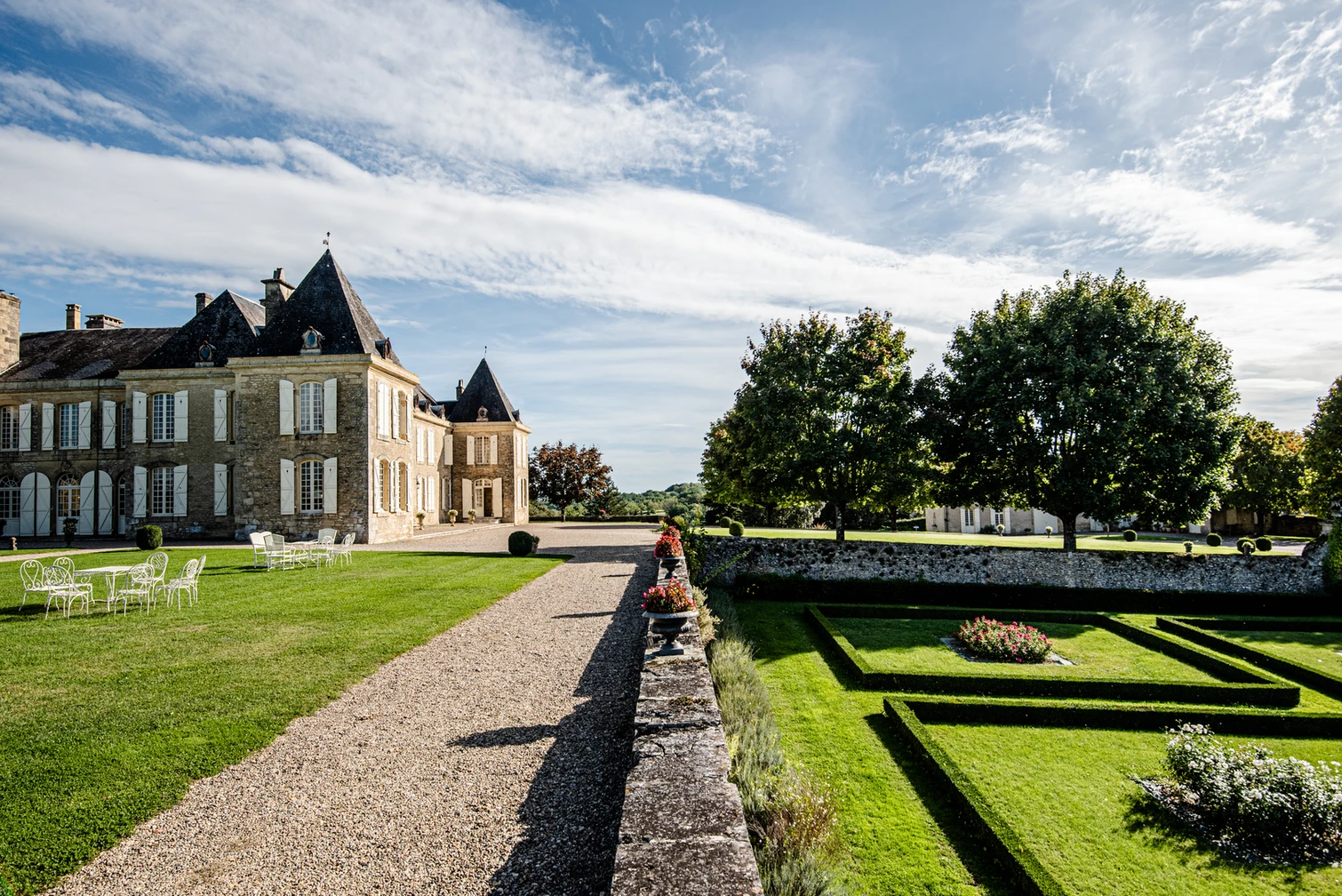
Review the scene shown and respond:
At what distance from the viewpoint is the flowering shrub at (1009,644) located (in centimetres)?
1305

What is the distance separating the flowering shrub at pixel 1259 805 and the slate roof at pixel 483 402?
3719cm

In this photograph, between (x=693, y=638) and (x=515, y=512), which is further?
(x=515, y=512)

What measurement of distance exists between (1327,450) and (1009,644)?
23.6 m

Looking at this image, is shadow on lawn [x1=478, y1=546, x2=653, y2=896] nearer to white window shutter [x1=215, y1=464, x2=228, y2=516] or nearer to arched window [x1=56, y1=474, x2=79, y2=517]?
white window shutter [x1=215, y1=464, x2=228, y2=516]

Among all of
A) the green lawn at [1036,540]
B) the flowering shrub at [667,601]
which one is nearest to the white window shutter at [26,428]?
the green lawn at [1036,540]

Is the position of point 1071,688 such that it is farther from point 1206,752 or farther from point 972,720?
point 1206,752

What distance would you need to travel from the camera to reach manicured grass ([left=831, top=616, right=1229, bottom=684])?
1152 centimetres

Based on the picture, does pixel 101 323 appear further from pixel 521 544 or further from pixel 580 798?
pixel 580 798

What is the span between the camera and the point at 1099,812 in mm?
6875

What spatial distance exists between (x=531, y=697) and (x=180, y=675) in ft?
13.3

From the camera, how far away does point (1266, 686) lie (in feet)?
34.2

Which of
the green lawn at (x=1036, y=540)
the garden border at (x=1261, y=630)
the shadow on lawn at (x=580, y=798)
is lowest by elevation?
the garden border at (x=1261, y=630)

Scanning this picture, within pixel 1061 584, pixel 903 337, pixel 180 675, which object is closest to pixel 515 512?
pixel 903 337

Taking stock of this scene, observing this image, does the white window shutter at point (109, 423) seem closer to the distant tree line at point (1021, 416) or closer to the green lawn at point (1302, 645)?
the distant tree line at point (1021, 416)
